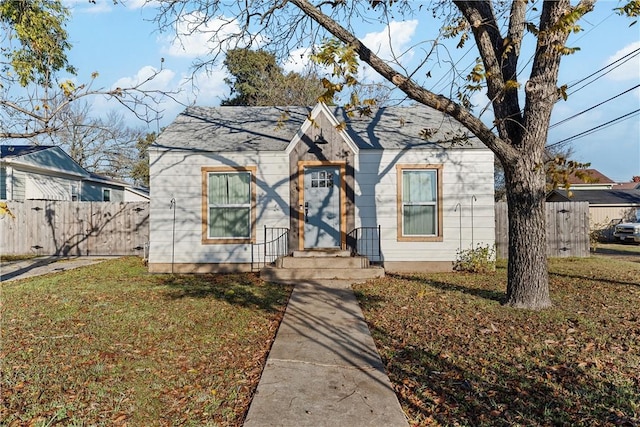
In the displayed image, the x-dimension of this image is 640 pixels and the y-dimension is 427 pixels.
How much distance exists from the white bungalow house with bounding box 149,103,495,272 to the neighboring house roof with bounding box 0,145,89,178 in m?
10.9

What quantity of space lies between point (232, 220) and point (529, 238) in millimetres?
7071

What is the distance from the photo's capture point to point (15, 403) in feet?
10.8

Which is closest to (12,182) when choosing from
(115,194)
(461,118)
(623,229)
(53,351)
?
(115,194)

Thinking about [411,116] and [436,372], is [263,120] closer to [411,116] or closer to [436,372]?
[411,116]

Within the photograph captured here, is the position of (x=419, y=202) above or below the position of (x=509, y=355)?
above

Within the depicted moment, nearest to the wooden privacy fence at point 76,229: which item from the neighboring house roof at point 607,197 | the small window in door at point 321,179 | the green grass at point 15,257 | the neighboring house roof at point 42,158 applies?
the green grass at point 15,257

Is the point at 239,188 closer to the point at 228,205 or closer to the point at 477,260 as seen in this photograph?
the point at 228,205

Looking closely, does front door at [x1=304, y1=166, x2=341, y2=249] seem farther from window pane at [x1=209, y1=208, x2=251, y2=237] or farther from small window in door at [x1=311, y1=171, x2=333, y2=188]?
window pane at [x1=209, y1=208, x2=251, y2=237]

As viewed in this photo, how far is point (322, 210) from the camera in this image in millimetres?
10188

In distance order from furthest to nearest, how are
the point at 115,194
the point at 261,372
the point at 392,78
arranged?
the point at 115,194 → the point at 392,78 → the point at 261,372

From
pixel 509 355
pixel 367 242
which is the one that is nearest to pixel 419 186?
pixel 367 242

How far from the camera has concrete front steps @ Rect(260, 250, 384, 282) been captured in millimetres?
8906

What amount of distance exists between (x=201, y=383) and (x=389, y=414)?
70.8 inches

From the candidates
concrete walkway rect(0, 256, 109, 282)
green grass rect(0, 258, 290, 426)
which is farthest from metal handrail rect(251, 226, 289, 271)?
concrete walkway rect(0, 256, 109, 282)
